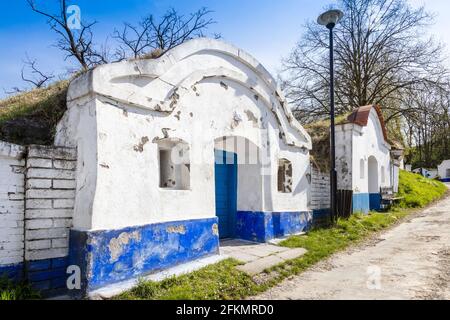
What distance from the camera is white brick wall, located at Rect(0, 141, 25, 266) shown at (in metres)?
3.85

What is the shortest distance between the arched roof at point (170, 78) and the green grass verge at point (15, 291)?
2440 millimetres

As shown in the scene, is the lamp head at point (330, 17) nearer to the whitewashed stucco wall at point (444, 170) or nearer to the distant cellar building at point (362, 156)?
the distant cellar building at point (362, 156)

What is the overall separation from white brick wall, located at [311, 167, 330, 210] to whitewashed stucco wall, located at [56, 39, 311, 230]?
222 cm

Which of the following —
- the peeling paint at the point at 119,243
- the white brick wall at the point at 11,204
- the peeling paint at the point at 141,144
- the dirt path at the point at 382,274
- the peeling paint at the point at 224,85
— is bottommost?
the dirt path at the point at 382,274

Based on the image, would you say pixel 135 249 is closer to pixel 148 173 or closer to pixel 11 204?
pixel 148 173

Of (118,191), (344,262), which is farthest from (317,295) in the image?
(118,191)

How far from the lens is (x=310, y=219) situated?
9141 mm

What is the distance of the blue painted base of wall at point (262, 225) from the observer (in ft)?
24.4

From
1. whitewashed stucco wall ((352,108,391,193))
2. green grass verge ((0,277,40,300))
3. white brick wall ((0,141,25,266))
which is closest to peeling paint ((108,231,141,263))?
green grass verge ((0,277,40,300))

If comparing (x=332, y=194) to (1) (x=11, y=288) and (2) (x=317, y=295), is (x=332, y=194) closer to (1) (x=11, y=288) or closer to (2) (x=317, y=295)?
(2) (x=317, y=295)

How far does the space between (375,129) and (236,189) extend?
8.27m

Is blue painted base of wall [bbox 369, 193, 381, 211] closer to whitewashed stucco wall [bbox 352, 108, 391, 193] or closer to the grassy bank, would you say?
whitewashed stucco wall [bbox 352, 108, 391, 193]

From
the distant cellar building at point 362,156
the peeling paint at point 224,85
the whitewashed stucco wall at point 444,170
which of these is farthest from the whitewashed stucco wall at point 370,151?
the whitewashed stucco wall at point 444,170

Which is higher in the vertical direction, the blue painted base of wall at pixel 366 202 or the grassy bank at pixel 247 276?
the blue painted base of wall at pixel 366 202
